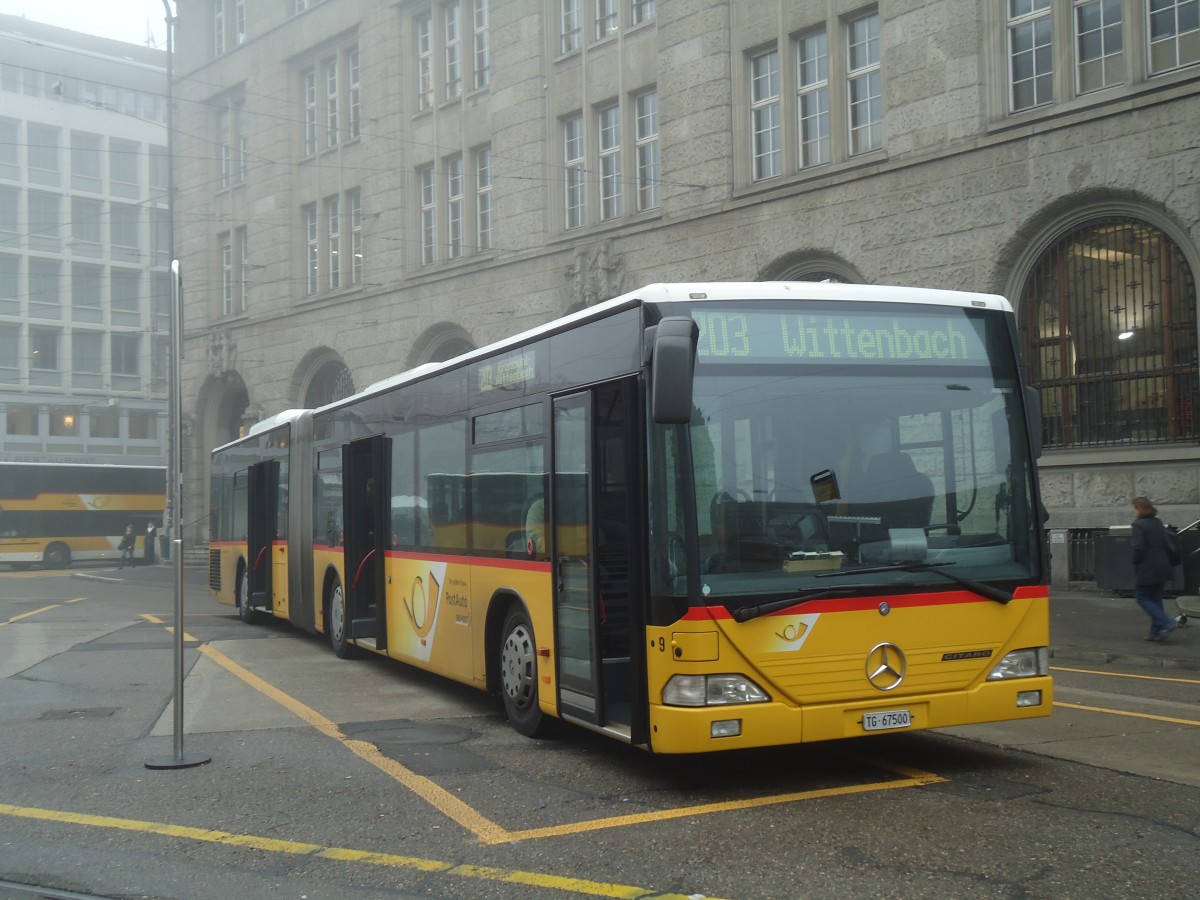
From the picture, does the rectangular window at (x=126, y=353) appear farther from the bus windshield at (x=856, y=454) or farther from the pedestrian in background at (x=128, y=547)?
the bus windshield at (x=856, y=454)

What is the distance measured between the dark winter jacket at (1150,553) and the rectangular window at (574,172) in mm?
16273

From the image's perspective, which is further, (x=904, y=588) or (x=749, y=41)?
(x=749, y=41)

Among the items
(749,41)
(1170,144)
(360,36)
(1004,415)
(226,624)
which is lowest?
(226,624)

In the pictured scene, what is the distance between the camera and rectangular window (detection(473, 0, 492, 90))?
104ft

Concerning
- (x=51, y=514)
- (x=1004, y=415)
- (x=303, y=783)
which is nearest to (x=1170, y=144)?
(x=1004, y=415)

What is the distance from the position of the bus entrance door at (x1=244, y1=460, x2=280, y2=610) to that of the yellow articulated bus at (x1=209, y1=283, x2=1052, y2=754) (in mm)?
9763

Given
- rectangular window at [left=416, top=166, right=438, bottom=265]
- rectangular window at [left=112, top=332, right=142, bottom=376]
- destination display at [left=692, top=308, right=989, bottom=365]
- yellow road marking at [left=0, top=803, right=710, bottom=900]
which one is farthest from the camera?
rectangular window at [left=112, top=332, right=142, bottom=376]

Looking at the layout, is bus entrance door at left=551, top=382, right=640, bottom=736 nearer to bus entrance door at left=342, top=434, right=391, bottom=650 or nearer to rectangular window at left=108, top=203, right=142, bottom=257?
bus entrance door at left=342, top=434, right=391, bottom=650

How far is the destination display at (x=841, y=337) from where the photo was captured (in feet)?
24.2

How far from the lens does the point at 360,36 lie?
117ft

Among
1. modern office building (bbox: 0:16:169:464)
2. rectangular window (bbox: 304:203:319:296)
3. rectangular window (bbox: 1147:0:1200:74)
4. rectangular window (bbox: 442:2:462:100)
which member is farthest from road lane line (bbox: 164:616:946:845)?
modern office building (bbox: 0:16:169:464)

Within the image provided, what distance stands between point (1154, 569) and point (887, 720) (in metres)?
8.61

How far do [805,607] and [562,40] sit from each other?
24.4 meters

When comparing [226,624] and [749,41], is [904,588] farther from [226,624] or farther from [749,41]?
[749,41]
